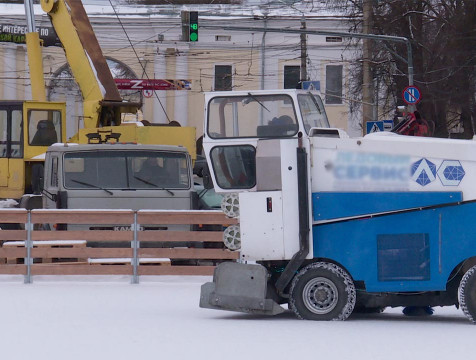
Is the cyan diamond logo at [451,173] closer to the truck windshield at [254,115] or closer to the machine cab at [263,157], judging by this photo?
the machine cab at [263,157]

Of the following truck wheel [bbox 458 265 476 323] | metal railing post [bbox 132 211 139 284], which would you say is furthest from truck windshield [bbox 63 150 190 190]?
truck wheel [bbox 458 265 476 323]

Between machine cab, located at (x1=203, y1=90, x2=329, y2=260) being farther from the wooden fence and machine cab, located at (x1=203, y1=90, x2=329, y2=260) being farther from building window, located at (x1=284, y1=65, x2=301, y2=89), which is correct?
building window, located at (x1=284, y1=65, x2=301, y2=89)

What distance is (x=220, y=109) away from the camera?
1472 cm

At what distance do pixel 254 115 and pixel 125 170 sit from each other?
561 centimetres

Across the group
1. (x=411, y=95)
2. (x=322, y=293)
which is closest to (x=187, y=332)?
(x=322, y=293)

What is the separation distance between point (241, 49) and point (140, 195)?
42.9 metres

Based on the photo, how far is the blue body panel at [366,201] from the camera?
Result: 45.2 feet

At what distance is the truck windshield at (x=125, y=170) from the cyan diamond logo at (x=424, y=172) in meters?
7.02

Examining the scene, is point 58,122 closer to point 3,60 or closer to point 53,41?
point 53,41

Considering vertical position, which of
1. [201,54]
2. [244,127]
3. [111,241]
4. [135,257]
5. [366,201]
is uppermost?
[201,54]

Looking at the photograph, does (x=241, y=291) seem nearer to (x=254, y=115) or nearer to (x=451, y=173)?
(x=254, y=115)

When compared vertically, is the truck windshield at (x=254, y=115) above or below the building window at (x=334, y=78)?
below

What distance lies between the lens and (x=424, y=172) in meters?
13.8

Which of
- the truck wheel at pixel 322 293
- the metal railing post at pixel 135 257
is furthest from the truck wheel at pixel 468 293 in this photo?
the metal railing post at pixel 135 257
